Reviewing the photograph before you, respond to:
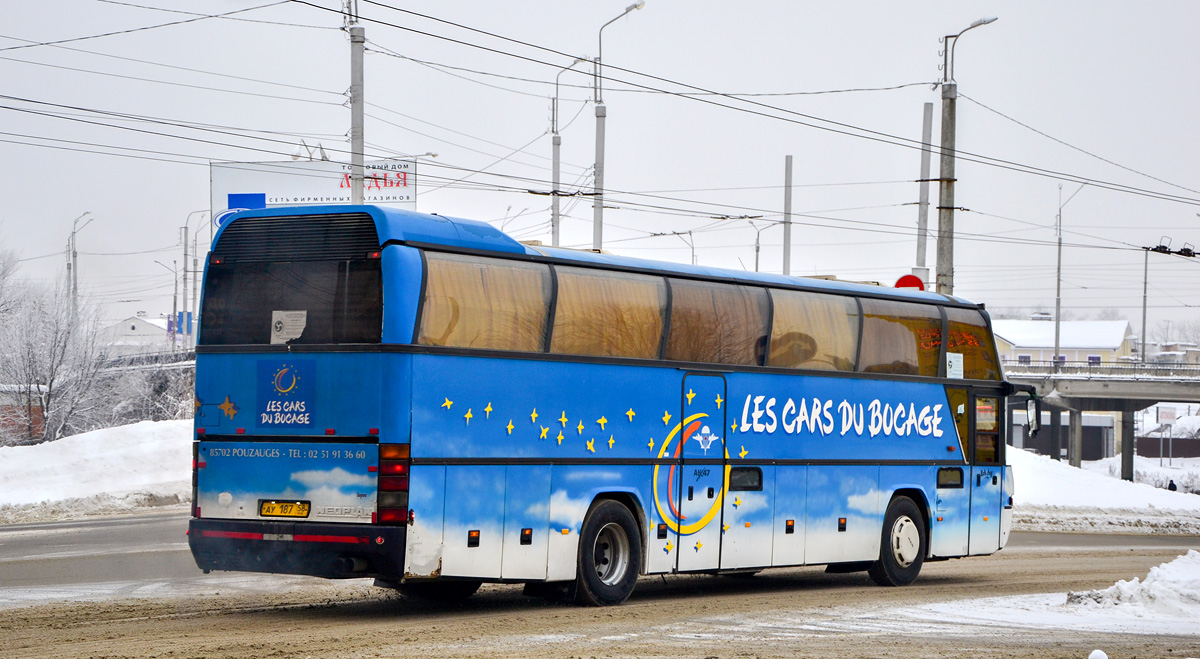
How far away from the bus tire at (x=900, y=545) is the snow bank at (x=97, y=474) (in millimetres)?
16263

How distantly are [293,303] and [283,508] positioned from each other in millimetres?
1723

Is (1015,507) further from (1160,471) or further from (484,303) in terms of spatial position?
(1160,471)

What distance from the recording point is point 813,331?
593 inches

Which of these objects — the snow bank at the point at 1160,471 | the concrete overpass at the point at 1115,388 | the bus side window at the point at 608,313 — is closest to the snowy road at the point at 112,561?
the bus side window at the point at 608,313

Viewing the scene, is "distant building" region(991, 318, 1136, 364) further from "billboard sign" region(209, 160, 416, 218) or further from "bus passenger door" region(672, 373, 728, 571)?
"bus passenger door" region(672, 373, 728, 571)

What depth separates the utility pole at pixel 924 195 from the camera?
28180mm

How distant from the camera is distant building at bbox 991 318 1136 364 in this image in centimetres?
13750

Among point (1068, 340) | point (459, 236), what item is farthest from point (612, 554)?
point (1068, 340)

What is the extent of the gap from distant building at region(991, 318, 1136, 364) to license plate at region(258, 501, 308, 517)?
13026 cm

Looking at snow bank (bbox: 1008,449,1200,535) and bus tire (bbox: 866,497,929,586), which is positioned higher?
bus tire (bbox: 866,497,929,586)

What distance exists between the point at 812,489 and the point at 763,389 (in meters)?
1.49

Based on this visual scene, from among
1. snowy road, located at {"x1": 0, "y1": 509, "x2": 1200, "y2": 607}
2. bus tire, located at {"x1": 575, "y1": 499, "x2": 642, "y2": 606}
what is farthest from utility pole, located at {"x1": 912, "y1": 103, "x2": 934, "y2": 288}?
bus tire, located at {"x1": 575, "y1": 499, "x2": 642, "y2": 606}

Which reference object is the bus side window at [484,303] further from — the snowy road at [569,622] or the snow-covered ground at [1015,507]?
the snow-covered ground at [1015,507]

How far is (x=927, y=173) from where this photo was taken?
29953mm
